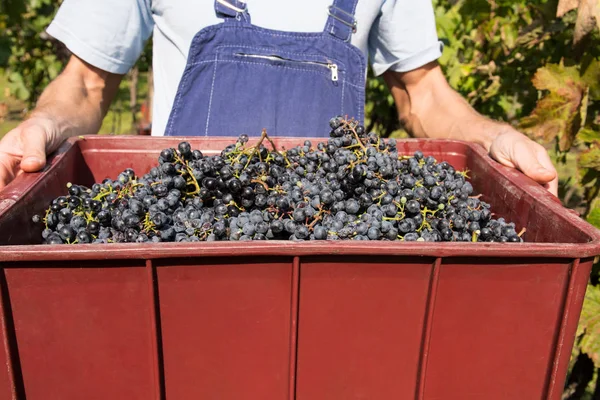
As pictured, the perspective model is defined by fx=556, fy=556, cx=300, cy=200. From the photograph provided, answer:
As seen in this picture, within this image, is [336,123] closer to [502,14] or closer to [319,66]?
[319,66]

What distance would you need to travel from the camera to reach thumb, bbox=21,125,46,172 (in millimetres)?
1369

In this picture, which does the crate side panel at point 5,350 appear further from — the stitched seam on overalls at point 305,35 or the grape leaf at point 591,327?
the grape leaf at point 591,327

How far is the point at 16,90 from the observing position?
5.21 metres

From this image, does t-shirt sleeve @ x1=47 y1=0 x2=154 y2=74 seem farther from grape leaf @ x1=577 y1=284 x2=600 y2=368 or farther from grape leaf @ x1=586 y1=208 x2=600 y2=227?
grape leaf @ x1=577 y1=284 x2=600 y2=368

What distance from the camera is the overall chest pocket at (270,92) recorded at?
74.9 inches

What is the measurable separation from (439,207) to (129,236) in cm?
69

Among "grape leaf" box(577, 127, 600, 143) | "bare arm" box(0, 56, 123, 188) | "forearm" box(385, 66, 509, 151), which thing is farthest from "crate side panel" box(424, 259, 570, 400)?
"grape leaf" box(577, 127, 600, 143)

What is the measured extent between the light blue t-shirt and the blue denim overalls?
61 mm

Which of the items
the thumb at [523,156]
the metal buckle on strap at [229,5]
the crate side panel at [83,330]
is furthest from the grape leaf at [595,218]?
the crate side panel at [83,330]

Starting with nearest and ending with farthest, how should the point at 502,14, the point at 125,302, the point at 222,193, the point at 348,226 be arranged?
1. the point at 125,302
2. the point at 348,226
3. the point at 222,193
4. the point at 502,14

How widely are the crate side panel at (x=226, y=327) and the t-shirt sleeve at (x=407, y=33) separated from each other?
157cm

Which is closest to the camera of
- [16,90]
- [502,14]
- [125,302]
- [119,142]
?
[125,302]

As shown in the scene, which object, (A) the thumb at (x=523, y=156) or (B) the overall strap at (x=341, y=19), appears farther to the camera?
(B) the overall strap at (x=341, y=19)

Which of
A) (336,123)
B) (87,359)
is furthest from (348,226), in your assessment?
(87,359)
